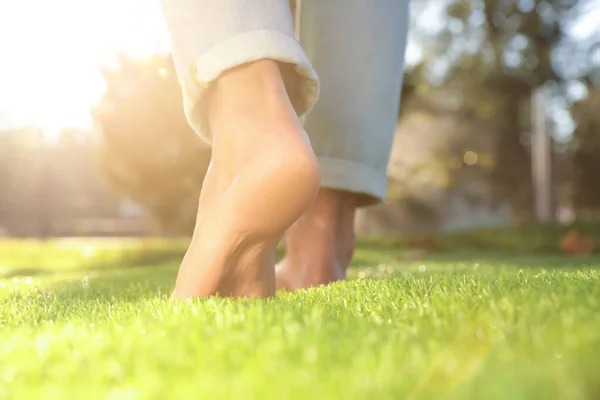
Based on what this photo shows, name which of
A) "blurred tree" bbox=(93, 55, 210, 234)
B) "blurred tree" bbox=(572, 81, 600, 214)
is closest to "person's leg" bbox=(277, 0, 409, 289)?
"blurred tree" bbox=(93, 55, 210, 234)

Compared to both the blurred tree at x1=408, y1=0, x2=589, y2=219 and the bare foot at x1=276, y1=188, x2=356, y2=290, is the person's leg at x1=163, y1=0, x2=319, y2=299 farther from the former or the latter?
the blurred tree at x1=408, y1=0, x2=589, y2=219

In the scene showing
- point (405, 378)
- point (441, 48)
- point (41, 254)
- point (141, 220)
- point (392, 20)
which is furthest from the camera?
point (141, 220)

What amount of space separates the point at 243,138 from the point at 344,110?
0.57m

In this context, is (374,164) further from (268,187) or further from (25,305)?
(25,305)

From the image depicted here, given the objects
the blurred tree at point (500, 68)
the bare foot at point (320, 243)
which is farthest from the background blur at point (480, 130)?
the bare foot at point (320, 243)

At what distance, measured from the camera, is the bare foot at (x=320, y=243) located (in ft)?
5.62

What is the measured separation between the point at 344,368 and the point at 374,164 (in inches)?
49.6

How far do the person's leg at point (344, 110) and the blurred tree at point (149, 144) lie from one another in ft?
26.3

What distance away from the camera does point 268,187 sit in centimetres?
113

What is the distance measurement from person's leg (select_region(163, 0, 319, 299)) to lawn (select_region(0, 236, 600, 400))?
19cm

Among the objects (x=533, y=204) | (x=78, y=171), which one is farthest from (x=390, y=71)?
(x=78, y=171)

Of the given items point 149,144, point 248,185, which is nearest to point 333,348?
point 248,185

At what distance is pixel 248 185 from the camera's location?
1141mm

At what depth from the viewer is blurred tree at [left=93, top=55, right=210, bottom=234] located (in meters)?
9.86
